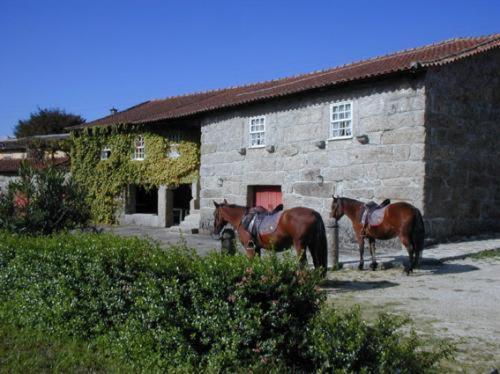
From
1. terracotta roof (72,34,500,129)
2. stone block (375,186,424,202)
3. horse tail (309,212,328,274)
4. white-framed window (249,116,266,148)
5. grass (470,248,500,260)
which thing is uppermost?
terracotta roof (72,34,500,129)

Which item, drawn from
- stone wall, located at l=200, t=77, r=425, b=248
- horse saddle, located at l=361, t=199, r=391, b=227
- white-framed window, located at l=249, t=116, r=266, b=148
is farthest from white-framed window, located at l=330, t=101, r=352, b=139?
horse saddle, located at l=361, t=199, r=391, b=227

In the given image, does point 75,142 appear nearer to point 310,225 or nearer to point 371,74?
point 371,74

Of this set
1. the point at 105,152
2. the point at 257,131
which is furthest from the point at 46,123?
the point at 257,131

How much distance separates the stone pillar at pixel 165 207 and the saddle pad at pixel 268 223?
12.5m

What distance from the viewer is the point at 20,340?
530cm

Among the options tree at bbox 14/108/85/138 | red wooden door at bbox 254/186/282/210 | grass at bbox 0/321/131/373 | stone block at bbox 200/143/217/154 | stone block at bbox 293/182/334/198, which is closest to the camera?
grass at bbox 0/321/131/373

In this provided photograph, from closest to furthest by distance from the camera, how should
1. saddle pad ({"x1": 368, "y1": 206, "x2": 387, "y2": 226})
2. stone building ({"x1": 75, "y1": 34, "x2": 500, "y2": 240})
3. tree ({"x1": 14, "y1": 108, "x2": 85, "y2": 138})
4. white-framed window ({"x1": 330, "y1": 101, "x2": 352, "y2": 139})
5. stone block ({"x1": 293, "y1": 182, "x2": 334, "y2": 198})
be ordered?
saddle pad ({"x1": 368, "y1": 206, "x2": 387, "y2": 226}), stone building ({"x1": 75, "y1": 34, "x2": 500, "y2": 240}), white-framed window ({"x1": 330, "y1": 101, "x2": 352, "y2": 139}), stone block ({"x1": 293, "y1": 182, "x2": 334, "y2": 198}), tree ({"x1": 14, "y1": 108, "x2": 85, "y2": 138})

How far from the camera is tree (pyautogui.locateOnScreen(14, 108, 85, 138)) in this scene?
41375 mm

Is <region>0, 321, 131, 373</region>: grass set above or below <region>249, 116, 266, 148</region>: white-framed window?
below

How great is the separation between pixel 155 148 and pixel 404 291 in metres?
14.4

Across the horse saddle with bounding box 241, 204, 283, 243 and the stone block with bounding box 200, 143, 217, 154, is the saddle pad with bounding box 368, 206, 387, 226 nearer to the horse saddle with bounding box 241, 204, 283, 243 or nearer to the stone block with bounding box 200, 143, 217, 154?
the horse saddle with bounding box 241, 204, 283, 243

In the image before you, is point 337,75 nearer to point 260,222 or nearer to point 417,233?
point 417,233

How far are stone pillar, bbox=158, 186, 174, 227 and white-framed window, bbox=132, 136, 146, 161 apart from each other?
171 centimetres

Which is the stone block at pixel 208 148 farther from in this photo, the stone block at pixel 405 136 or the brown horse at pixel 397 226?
the brown horse at pixel 397 226
